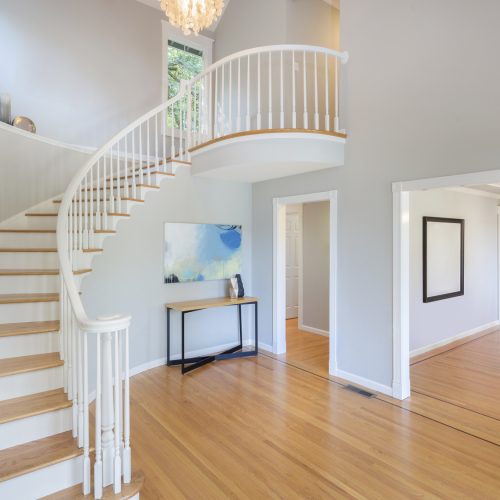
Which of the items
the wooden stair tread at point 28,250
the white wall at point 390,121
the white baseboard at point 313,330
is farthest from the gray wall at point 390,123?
the wooden stair tread at point 28,250

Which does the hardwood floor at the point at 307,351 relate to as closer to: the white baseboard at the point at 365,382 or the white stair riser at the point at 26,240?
the white baseboard at the point at 365,382

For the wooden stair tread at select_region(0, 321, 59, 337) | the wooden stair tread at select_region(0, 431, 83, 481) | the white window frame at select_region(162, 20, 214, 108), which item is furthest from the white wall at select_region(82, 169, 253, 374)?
the white window frame at select_region(162, 20, 214, 108)

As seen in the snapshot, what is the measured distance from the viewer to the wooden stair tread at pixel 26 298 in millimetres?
2605

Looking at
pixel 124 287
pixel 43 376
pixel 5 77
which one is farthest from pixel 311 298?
pixel 5 77

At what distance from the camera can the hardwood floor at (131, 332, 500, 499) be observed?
229cm

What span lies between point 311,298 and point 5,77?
5364mm

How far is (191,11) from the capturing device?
9.27 ft

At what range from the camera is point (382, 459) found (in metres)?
2.57

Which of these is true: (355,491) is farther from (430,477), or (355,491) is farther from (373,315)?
(373,315)

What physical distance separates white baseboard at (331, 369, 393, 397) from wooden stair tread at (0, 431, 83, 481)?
290 cm

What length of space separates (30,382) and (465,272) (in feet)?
19.5

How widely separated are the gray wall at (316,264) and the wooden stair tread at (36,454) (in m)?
4.61

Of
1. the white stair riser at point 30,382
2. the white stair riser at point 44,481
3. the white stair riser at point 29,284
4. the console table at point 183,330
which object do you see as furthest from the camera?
the console table at point 183,330

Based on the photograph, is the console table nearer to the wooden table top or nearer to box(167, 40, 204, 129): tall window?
the wooden table top
